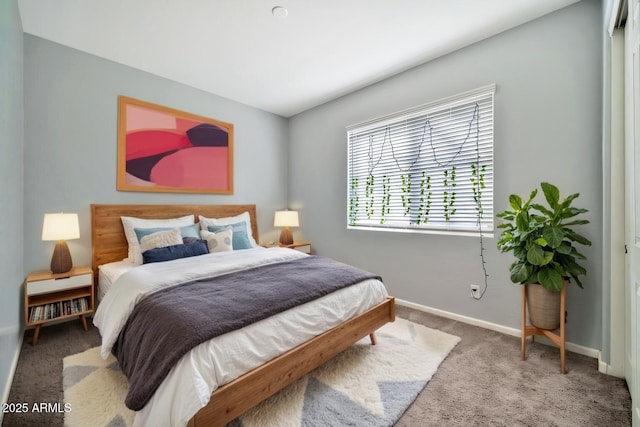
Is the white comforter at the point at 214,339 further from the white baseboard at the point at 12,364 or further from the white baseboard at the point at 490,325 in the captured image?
the white baseboard at the point at 490,325

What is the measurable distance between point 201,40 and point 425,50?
7.10 feet

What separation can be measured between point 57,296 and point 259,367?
227 centimetres

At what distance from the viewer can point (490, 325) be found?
2.51 meters

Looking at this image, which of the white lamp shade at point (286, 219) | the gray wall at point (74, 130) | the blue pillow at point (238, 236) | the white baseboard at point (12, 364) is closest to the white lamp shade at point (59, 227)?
the gray wall at point (74, 130)

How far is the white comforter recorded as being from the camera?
3.84 ft

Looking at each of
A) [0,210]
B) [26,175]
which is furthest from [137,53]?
[0,210]

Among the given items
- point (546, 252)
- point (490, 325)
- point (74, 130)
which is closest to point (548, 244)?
point (546, 252)

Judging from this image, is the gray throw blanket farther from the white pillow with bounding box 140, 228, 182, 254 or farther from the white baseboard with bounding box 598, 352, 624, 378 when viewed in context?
the white baseboard with bounding box 598, 352, 624, 378

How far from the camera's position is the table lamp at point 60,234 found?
7.59 feet

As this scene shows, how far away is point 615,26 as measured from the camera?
1.73m

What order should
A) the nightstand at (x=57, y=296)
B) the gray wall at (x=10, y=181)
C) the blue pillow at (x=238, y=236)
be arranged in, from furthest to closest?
the blue pillow at (x=238, y=236) → the nightstand at (x=57, y=296) → the gray wall at (x=10, y=181)

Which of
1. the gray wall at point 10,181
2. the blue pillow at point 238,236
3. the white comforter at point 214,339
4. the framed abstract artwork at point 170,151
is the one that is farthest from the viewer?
the blue pillow at point 238,236

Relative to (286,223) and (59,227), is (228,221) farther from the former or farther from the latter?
(59,227)

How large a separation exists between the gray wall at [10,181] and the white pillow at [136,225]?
75cm
